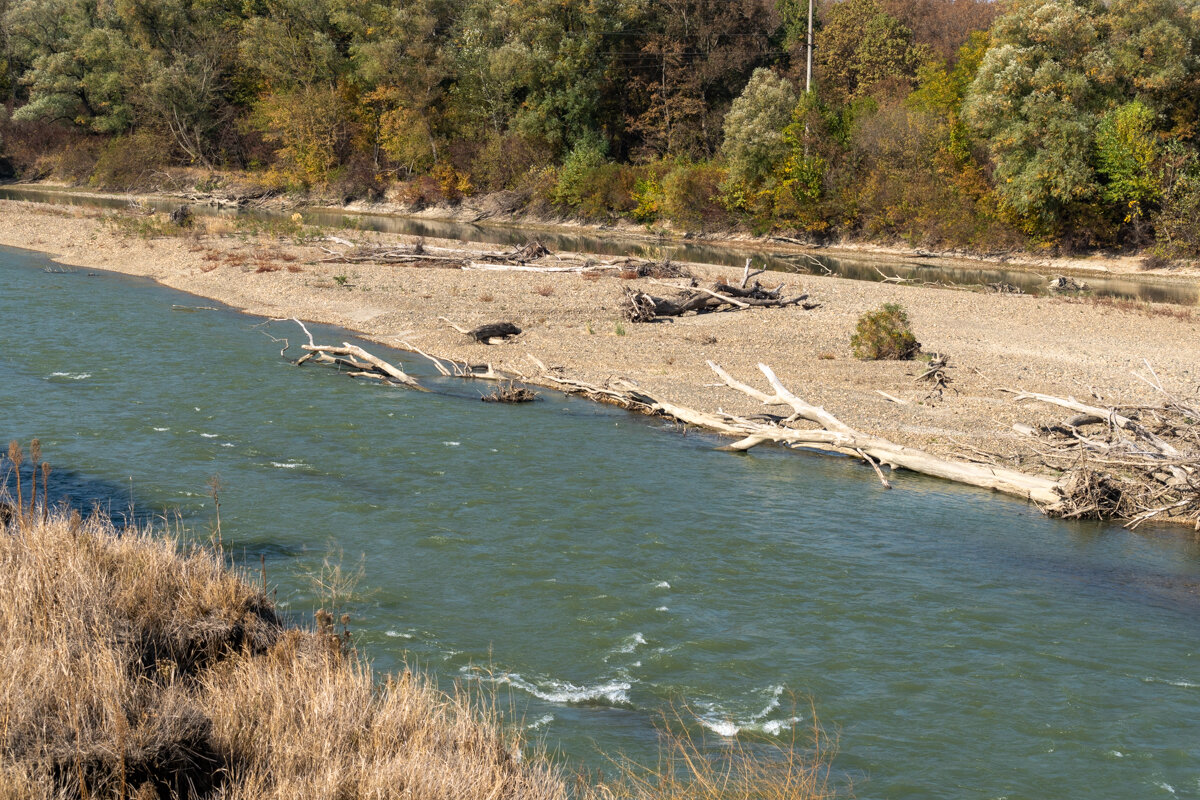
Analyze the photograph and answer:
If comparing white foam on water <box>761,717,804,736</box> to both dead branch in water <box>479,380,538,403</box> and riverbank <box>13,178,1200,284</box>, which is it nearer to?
dead branch in water <box>479,380,538,403</box>

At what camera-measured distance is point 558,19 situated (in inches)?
2648

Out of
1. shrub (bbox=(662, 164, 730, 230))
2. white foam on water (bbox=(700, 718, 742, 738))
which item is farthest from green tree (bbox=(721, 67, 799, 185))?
white foam on water (bbox=(700, 718, 742, 738))

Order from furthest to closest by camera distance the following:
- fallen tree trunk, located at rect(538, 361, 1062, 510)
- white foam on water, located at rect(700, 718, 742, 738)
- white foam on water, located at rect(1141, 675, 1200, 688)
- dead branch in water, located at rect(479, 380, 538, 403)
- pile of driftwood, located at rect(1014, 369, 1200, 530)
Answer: dead branch in water, located at rect(479, 380, 538, 403) < fallen tree trunk, located at rect(538, 361, 1062, 510) < pile of driftwood, located at rect(1014, 369, 1200, 530) < white foam on water, located at rect(1141, 675, 1200, 688) < white foam on water, located at rect(700, 718, 742, 738)

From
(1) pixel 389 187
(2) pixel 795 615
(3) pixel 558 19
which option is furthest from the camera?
(1) pixel 389 187

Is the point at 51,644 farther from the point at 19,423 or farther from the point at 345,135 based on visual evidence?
the point at 345,135

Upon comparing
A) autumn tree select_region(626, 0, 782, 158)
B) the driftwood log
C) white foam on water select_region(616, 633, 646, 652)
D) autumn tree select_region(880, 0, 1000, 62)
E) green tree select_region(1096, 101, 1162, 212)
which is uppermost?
autumn tree select_region(880, 0, 1000, 62)

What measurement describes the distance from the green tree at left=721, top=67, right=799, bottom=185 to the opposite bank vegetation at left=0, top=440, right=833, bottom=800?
51.8 metres

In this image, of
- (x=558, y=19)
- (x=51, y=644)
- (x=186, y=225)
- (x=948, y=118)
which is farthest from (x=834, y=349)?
(x=558, y=19)

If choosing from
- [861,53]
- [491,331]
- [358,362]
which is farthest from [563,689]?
[861,53]

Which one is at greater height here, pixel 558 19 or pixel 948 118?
pixel 558 19

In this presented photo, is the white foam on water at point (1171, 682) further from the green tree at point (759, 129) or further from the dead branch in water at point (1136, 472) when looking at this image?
the green tree at point (759, 129)

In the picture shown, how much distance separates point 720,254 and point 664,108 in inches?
796

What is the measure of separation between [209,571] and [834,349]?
57.2ft

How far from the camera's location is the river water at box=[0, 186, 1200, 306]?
130 ft
